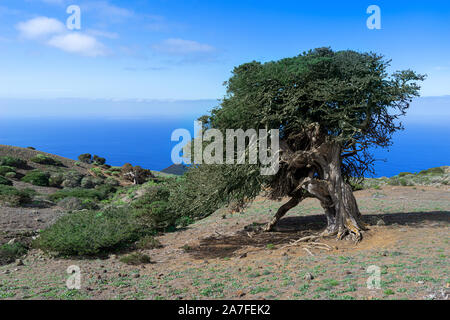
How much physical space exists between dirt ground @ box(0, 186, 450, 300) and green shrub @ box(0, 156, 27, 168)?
75.6 feet

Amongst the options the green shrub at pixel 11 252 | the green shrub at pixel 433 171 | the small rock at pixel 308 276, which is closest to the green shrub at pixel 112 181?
the green shrub at pixel 11 252

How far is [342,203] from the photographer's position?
11.9 metres

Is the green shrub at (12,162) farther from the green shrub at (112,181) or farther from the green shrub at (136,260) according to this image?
the green shrub at (136,260)

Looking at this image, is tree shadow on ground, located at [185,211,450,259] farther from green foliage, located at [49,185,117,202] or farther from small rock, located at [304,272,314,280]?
green foliage, located at [49,185,117,202]

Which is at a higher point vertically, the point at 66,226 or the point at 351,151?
the point at 351,151

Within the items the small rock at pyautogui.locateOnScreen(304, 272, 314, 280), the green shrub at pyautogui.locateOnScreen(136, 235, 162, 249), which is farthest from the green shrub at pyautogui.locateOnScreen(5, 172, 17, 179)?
the small rock at pyautogui.locateOnScreen(304, 272, 314, 280)

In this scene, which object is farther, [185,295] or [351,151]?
[351,151]

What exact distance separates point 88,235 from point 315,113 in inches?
383
